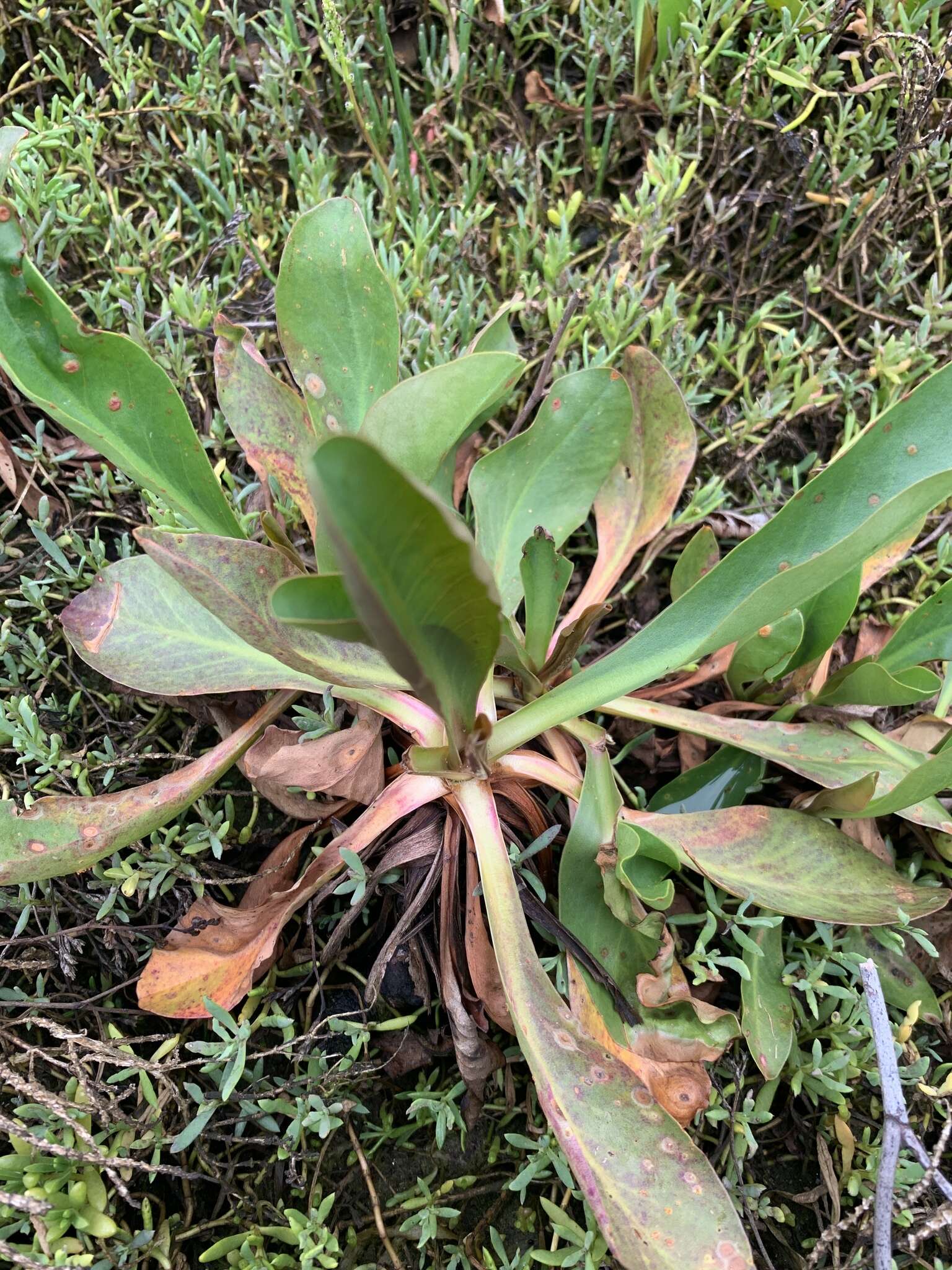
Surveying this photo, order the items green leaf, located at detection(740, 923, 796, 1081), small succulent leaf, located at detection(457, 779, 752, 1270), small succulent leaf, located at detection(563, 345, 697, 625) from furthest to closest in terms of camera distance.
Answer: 1. small succulent leaf, located at detection(563, 345, 697, 625)
2. green leaf, located at detection(740, 923, 796, 1081)
3. small succulent leaf, located at detection(457, 779, 752, 1270)

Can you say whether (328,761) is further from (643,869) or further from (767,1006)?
(767,1006)

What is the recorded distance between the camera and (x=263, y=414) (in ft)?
4.24

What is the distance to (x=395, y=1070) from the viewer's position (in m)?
1.23

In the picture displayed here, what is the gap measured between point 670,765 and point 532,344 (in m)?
0.80

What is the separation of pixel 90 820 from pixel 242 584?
41 centimetres

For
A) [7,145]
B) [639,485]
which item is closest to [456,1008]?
[639,485]

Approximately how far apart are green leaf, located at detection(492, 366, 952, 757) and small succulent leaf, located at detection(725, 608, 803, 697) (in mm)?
100

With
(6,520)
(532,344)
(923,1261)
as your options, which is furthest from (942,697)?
(6,520)

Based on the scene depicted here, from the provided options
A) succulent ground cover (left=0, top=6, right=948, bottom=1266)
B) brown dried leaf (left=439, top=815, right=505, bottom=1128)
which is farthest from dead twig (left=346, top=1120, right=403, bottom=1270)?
brown dried leaf (left=439, top=815, right=505, bottom=1128)

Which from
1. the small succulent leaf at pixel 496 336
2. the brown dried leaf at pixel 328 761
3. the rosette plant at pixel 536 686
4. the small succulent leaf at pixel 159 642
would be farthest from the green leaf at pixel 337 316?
the brown dried leaf at pixel 328 761

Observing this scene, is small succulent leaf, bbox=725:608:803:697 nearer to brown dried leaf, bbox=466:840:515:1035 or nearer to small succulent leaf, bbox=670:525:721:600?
small succulent leaf, bbox=670:525:721:600

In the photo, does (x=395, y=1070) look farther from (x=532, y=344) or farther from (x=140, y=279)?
(x=140, y=279)

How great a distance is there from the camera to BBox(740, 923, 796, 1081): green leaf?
1122 millimetres

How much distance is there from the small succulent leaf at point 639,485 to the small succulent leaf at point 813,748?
0.23 meters
